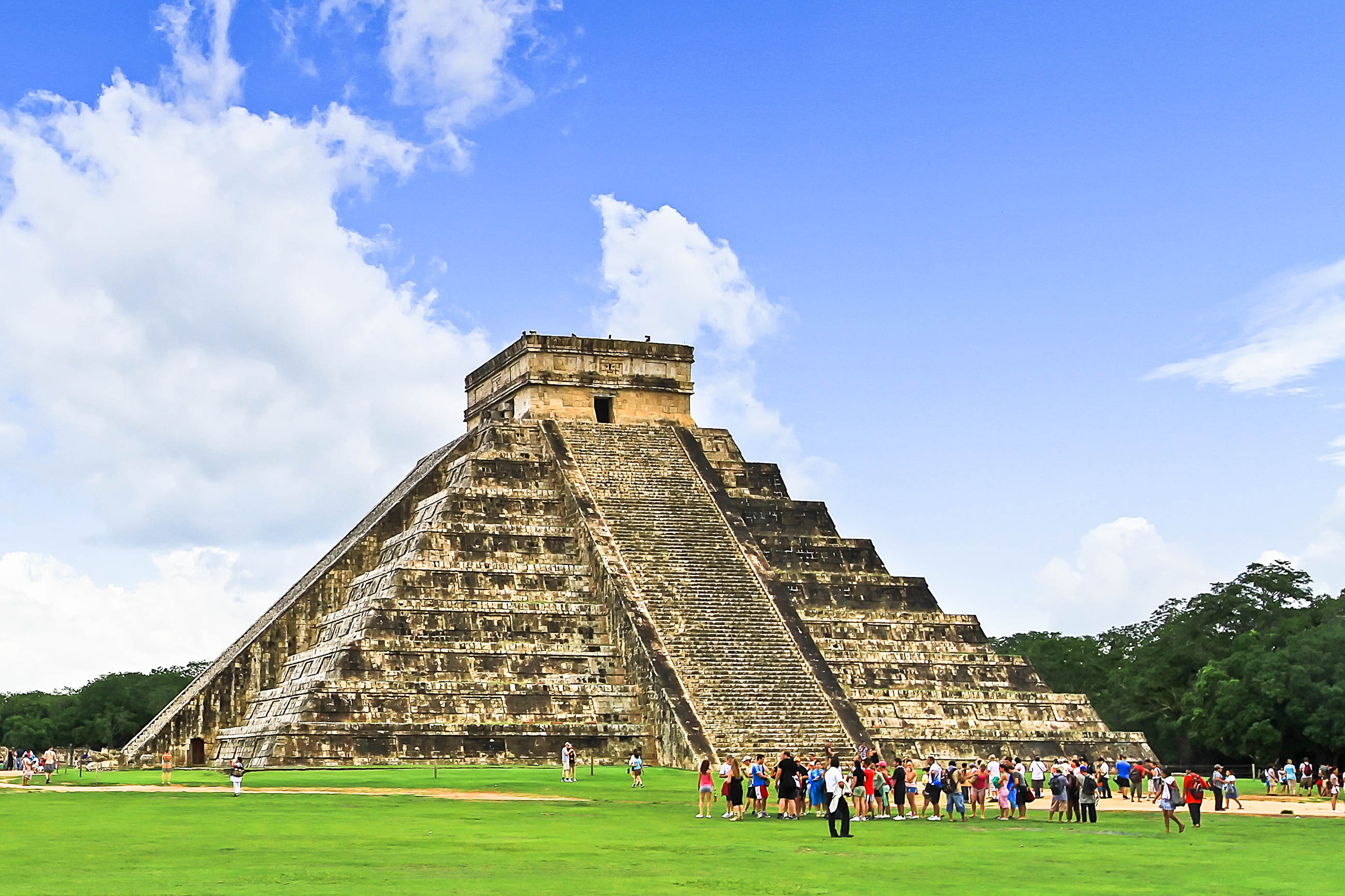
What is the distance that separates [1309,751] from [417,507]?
22.6 metres

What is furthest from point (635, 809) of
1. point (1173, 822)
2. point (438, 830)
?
point (1173, 822)

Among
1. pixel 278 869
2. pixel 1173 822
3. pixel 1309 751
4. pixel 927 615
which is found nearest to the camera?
pixel 278 869

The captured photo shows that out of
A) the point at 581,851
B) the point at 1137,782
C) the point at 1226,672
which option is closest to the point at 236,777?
the point at 581,851

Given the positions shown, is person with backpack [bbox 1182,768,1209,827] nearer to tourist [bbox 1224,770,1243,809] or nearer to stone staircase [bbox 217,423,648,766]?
tourist [bbox 1224,770,1243,809]

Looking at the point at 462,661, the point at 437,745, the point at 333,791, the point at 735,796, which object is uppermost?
the point at 462,661

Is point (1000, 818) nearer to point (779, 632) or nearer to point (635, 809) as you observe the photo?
point (635, 809)

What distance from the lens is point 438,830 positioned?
700 inches

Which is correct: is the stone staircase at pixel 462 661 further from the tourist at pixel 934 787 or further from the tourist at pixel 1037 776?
the tourist at pixel 934 787

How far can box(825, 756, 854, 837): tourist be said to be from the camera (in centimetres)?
1822

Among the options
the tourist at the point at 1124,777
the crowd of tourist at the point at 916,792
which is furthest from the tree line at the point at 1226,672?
the crowd of tourist at the point at 916,792

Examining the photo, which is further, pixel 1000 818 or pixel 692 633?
pixel 692 633

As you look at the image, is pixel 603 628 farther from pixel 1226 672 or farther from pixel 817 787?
pixel 1226 672

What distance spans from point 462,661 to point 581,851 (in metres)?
15.7

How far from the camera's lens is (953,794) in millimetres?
21844
